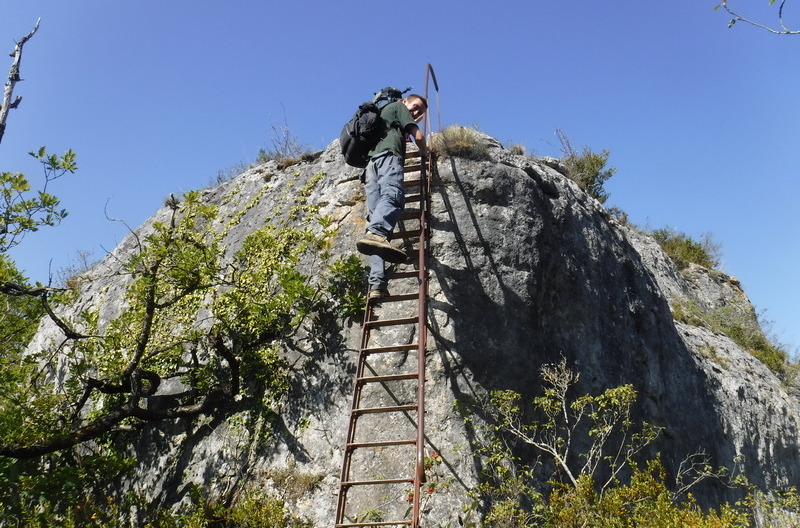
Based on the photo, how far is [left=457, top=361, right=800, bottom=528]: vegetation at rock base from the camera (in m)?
5.46

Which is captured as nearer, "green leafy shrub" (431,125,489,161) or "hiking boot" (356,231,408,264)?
"hiking boot" (356,231,408,264)

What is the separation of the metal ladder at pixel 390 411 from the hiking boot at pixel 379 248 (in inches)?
15.4

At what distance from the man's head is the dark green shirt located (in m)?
0.85

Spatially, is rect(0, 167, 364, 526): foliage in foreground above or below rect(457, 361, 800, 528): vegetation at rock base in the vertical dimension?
above

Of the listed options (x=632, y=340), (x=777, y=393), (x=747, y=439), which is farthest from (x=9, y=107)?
(x=777, y=393)

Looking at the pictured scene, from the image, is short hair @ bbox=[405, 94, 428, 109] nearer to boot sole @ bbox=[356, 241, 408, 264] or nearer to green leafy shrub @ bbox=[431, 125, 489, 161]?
green leafy shrub @ bbox=[431, 125, 489, 161]

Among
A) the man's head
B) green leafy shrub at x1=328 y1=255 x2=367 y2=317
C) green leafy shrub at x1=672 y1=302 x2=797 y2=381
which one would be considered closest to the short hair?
the man's head

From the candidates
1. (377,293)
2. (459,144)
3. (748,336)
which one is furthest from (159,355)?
(748,336)

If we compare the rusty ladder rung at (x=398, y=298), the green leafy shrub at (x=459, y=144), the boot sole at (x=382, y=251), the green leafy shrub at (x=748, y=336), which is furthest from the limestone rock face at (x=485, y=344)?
the green leafy shrub at (x=748, y=336)

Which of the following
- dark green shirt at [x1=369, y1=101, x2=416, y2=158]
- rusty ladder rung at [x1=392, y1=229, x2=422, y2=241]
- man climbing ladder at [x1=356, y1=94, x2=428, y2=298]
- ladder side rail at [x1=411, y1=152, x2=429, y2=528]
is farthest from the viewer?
rusty ladder rung at [x1=392, y1=229, x2=422, y2=241]

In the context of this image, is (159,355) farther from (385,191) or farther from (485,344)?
(485,344)

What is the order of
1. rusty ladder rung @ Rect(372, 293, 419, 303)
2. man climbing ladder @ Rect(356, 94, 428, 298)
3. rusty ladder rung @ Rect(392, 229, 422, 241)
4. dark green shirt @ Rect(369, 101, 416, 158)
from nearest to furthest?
1. man climbing ladder @ Rect(356, 94, 428, 298)
2. rusty ladder rung @ Rect(372, 293, 419, 303)
3. dark green shirt @ Rect(369, 101, 416, 158)
4. rusty ladder rung @ Rect(392, 229, 422, 241)

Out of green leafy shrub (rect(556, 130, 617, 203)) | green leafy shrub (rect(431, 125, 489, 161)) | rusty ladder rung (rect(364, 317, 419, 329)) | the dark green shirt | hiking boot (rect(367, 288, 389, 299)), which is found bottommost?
rusty ladder rung (rect(364, 317, 419, 329))

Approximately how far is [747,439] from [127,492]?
31.1 ft
